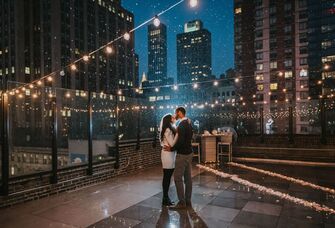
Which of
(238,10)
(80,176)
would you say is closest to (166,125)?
(80,176)

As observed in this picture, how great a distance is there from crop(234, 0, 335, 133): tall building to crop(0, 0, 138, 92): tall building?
141 feet

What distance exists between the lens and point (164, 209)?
5.59m

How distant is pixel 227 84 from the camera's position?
306ft

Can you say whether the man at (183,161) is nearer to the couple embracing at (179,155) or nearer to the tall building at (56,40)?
the couple embracing at (179,155)

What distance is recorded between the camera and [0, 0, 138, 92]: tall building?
7225 cm

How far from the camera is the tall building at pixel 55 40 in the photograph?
7225 centimetres

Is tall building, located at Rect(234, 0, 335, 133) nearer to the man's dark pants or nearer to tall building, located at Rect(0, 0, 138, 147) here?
tall building, located at Rect(0, 0, 138, 147)

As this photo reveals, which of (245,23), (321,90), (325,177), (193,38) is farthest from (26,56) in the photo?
(193,38)

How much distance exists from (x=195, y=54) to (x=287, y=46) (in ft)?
Answer: 353

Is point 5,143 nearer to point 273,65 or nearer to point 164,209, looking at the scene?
point 164,209

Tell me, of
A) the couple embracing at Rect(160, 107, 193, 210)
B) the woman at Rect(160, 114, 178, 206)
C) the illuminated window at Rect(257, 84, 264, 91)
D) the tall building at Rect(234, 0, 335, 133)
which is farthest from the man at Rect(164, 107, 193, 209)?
the illuminated window at Rect(257, 84, 264, 91)

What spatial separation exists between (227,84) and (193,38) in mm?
91955

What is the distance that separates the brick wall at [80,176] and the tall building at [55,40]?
62.5 meters

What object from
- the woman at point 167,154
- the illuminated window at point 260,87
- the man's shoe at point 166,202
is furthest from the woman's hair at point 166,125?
the illuminated window at point 260,87
